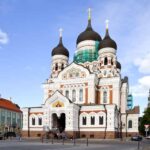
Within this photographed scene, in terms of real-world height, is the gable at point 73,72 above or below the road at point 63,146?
above

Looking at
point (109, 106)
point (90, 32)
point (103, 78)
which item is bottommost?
point (109, 106)

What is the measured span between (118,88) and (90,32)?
1769 centimetres

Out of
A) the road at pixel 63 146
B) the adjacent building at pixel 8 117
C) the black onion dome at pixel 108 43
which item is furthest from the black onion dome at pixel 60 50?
the road at pixel 63 146

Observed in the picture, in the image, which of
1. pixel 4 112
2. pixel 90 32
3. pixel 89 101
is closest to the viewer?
pixel 89 101

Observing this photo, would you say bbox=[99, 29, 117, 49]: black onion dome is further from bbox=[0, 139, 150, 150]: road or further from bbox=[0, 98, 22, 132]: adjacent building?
bbox=[0, 98, 22, 132]: adjacent building

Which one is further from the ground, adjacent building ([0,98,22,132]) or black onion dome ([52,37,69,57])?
black onion dome ([52,37,69,57])

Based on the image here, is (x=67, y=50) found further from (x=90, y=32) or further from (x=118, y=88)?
(x=118, y=88)

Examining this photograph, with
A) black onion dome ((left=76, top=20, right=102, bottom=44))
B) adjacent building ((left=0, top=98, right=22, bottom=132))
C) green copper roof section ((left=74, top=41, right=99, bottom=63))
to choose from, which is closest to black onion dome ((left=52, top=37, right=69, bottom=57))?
green copper roof section ((left=74, top=41, right=99, bottom=63))

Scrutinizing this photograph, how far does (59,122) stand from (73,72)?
10967 millimetres

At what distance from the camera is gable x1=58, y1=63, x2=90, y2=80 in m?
64.2

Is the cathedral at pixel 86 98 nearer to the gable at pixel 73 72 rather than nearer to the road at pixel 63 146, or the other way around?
the gable at pixel 73 72

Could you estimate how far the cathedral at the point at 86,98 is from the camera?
5703 cm

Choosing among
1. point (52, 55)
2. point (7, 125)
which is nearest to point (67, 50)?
point (52, 55)

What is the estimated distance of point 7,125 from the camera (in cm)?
8831
